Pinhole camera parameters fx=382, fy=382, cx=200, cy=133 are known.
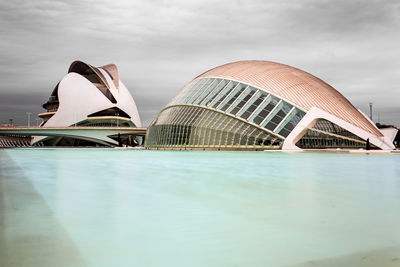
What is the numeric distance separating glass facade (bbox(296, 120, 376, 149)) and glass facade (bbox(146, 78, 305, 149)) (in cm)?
213

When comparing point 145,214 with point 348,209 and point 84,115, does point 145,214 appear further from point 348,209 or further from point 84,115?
point 84,115

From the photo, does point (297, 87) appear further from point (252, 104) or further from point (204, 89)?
point (204, 89)

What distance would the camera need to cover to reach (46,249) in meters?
3.94

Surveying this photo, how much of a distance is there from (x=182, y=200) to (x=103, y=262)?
3.84 metres

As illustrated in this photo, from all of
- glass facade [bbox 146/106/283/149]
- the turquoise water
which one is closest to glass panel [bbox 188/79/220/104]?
glass facade [bbox 146/106/283/149]

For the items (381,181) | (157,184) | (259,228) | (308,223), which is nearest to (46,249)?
(259,228)

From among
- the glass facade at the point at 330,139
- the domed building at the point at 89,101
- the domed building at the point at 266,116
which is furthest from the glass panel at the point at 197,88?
the domed building at the point at 89,101

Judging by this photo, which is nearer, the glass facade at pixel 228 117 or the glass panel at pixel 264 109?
the glass facade at pixel 228 117

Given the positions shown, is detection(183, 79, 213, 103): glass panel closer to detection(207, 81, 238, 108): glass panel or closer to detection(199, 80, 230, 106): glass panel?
detection(199, 80, 230, 106): glass panel

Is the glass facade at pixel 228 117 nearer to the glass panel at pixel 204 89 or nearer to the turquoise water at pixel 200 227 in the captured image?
the glass panel at pixel 204 89

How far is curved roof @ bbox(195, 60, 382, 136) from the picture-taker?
119ft

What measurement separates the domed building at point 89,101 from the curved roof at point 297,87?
57777 mm

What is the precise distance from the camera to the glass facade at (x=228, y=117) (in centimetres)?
3550

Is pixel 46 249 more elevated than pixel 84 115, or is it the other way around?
pixel 84 115
